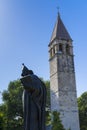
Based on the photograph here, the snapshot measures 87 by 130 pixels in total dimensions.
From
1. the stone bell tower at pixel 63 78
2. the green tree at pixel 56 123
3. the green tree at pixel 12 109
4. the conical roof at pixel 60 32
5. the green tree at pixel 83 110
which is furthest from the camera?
the conical roof at pixel 60 32

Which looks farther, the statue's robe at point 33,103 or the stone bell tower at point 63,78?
the stone bell tower at point 63,78

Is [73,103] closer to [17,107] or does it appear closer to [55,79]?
[55,79]

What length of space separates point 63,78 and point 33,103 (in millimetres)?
41800

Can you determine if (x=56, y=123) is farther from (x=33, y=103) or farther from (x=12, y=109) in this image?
(x=33, y=103)

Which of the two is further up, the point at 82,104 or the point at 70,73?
the point at 70,73

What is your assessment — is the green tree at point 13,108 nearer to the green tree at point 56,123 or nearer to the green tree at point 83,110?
the green tree at point 83,110

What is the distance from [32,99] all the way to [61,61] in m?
43.3

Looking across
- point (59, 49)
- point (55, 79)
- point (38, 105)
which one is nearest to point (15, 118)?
point (55, 79)

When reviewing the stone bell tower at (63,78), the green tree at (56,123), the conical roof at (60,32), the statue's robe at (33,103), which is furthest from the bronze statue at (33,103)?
the conical roof at (60,32)

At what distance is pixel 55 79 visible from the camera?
1886 inches

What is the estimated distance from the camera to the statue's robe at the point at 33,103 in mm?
5910

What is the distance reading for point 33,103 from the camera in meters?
6.03

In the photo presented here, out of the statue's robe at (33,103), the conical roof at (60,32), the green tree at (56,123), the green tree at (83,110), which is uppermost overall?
the conical roof at (60,32)

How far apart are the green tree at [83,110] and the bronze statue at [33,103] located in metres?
41.3
